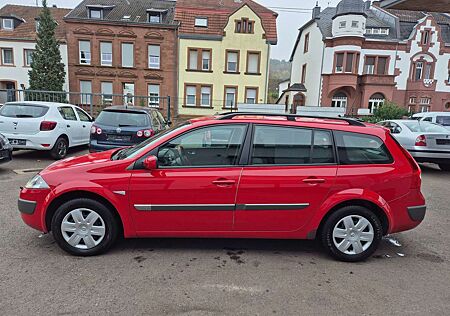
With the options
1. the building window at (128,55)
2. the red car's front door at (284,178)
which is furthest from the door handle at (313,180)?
the building window at (128,55)

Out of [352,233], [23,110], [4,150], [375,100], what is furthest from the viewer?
[375,100]

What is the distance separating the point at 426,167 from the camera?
9.95 m

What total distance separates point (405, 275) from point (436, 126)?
7401 mm

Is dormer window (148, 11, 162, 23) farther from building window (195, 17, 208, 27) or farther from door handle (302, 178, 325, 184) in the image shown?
door handle (302, 178, 325, 184)

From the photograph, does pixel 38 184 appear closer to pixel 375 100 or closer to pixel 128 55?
pixel 128 55

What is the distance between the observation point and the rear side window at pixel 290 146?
11.4ft

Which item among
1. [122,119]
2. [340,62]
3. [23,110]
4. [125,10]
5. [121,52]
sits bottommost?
[122,119]

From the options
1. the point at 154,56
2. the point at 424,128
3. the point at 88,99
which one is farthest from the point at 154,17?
the point at 424,128

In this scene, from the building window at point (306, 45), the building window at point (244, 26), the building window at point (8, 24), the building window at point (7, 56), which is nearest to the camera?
the building window at point (244, 26)

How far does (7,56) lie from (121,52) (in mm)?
10242

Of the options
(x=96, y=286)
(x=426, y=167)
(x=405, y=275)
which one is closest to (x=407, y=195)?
(x=405, y=275)

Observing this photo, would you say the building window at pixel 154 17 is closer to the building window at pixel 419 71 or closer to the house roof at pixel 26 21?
the house roof at pixel 26 21

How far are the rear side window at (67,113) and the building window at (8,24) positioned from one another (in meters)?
24.6

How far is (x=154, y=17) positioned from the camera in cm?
2644
